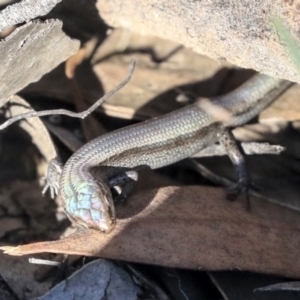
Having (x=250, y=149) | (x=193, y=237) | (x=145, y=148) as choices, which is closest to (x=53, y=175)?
(x=145, y=148)

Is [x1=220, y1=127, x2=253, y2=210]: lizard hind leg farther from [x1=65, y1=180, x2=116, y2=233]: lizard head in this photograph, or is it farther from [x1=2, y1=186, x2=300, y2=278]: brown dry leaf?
[x1=65, y1=180, x2=116, y2=233]: lizard head

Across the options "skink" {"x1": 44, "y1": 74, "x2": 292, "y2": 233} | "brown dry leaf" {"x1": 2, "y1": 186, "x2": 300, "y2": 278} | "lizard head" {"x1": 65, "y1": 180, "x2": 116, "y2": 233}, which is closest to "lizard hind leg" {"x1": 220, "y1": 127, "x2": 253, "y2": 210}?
"skink" {"x1": 44, "y1": 74, "x2": 292, "y2": 233}

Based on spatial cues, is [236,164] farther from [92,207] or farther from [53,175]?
[53,175]

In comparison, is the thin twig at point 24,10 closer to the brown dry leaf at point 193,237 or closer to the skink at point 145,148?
the skink at point 145,148

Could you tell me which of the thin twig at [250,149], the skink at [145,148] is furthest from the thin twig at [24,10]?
the thin twig at [250,149]

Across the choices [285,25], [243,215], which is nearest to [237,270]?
[243,215]
